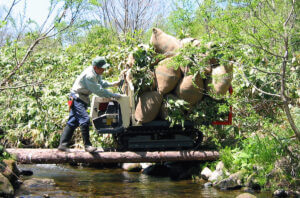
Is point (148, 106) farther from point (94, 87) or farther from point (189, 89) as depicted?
point (94, 87)

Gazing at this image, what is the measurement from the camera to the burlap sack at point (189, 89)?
693 centimetres

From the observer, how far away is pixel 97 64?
21.9 ft

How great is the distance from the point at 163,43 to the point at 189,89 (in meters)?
0.97

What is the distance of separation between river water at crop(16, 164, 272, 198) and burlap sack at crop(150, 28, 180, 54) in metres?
2.43

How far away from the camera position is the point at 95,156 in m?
6.79

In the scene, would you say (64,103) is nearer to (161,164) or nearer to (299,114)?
(161,164)

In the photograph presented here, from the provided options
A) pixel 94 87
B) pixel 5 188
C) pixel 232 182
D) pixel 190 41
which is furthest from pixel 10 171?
pixel 190 41

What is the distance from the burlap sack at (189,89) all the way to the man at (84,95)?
1.13 metres

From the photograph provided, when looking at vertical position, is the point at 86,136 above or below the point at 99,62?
below

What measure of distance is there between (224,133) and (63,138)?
138 inches

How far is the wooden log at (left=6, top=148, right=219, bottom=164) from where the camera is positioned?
6.70 m

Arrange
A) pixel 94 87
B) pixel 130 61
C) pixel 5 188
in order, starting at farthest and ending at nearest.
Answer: pixel 130 61 < pixel 94 87 < pixel 5 188

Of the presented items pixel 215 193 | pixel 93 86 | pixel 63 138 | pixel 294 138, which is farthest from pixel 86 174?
pixel 294 138

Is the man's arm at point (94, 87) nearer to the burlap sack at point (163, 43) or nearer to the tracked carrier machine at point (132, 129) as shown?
the tracked carrier machine at point (132, 129)
